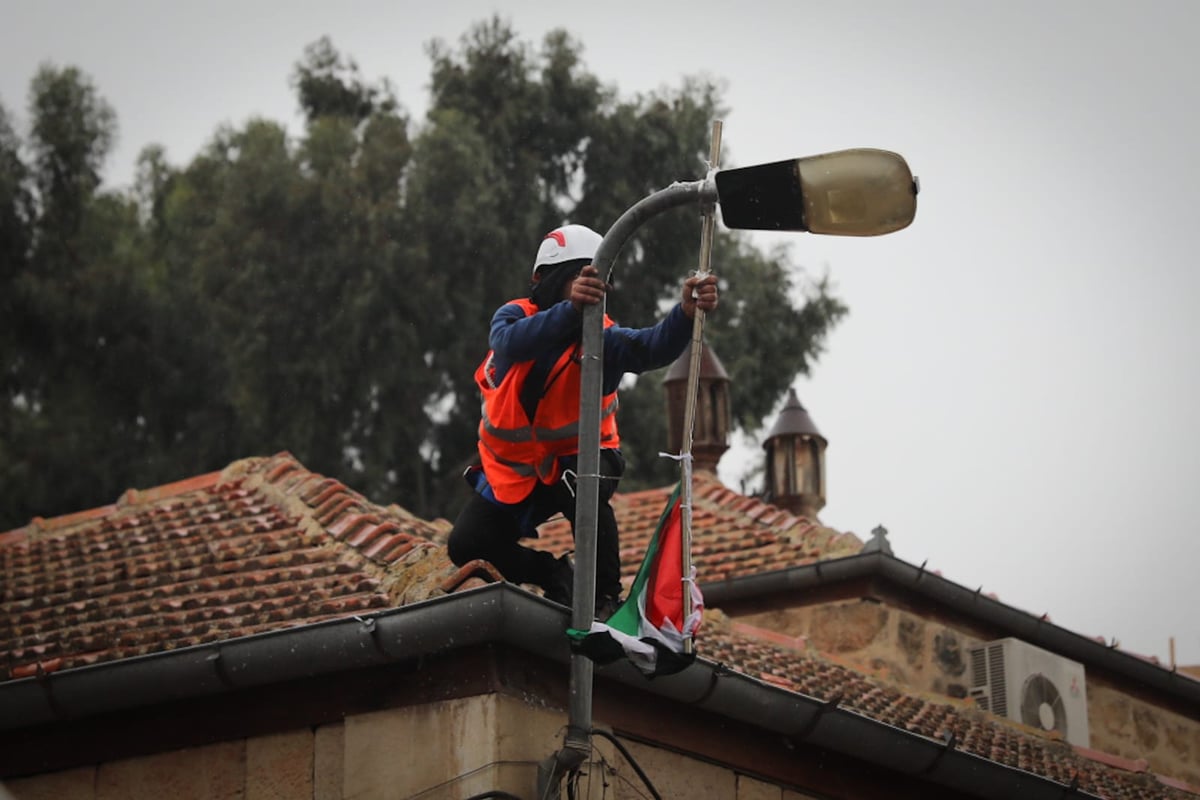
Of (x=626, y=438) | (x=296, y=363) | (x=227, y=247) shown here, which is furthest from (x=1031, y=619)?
(x=227, y=247)

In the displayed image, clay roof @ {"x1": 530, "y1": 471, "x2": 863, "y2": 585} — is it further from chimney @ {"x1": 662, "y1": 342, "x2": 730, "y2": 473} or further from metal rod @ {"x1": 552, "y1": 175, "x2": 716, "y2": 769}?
metal rod @ {"x1": 552, "y1": 175, "x2": 716, "y2": 769}

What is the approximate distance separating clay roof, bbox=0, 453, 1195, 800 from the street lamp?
4.02 feet

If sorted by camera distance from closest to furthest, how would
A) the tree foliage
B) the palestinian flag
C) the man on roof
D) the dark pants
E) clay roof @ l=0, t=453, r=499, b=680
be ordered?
1. the palestinian flag
2. the man on roof
3. the dark pants
4. clay roof @ l=0, t=453, r=499, b=680
5. the tree foliage

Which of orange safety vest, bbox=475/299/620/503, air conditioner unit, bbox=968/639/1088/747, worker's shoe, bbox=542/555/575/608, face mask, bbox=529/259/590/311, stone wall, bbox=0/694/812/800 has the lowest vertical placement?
air conditioner unit, bbox=968/639/1088/747

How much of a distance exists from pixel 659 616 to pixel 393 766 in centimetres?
152

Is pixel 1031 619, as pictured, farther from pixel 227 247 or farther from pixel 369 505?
pixel 227 247

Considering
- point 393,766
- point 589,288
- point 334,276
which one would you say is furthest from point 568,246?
point 334,276

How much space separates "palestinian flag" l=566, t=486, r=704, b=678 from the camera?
729cm

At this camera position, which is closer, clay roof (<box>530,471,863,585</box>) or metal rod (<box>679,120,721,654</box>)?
metal rod (<box>679,120,721,654</box>)

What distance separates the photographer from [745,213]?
7035 millimetres

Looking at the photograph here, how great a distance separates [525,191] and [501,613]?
82.3 ft

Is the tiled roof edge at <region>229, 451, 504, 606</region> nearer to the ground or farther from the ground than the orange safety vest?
nearer to the ground

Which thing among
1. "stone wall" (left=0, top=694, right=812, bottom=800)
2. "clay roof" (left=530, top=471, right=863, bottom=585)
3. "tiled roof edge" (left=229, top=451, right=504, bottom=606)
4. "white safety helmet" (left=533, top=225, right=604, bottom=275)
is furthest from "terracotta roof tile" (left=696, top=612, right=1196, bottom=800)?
"white safety helmet" (left=533, top=225, right=604, bottom=275)

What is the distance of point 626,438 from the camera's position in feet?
97.6
